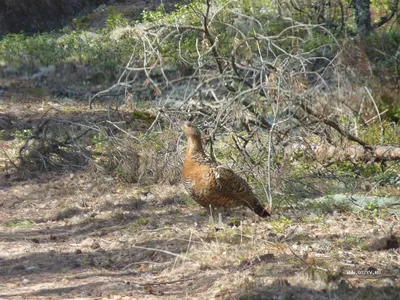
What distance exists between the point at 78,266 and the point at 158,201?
222 centimetres

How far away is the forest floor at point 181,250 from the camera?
5723 mm

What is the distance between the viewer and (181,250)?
21.7ft

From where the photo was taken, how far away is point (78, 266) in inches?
265

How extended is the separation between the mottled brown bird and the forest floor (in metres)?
0.20

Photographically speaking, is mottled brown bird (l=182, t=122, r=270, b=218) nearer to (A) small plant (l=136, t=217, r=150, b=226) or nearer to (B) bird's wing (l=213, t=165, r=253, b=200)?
(B) bird's wing (l=213, t=165, r=253, b=200)

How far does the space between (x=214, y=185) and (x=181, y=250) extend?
33.3 inches

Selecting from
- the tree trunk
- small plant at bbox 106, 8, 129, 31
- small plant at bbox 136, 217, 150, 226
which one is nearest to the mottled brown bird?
small plant at bbox 136, 217, 150, 226

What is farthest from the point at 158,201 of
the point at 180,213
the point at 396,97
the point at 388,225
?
the point at 396,97

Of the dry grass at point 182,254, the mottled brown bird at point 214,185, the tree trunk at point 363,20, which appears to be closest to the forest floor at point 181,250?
the dry grass at point 182,254

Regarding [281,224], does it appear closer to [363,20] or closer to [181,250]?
[181,250]

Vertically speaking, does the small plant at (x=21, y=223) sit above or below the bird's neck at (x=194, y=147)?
below

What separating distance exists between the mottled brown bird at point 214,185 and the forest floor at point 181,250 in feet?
0.65

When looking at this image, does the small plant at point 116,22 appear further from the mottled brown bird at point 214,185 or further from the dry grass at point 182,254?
the mottled brown bird at point 214,185

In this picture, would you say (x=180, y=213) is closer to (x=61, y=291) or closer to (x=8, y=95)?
(x=61, y=291)
